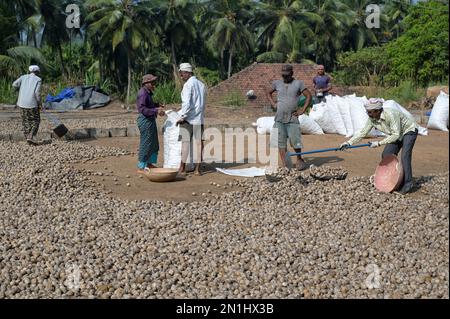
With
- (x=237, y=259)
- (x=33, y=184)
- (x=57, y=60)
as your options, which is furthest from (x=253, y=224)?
(x=57, y=60)

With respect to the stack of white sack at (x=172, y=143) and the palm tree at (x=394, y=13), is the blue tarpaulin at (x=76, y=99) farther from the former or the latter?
the palm tree at (x=394, y=13)

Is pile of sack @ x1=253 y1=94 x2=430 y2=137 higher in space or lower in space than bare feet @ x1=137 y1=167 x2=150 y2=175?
lower

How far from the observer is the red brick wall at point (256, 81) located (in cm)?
1942

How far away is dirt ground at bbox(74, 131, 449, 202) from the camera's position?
5742 mm

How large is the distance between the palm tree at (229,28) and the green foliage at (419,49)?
10607 mm

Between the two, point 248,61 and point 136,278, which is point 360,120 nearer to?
point 136,278

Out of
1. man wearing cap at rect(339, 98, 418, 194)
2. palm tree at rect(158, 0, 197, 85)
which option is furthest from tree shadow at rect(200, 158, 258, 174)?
palm tree at rect(158, 0, 197, 85)

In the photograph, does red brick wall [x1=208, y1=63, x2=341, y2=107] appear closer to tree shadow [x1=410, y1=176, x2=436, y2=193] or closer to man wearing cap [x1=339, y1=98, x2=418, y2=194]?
tree shadow [x1=410, y1=176, x2=436, y2=193]

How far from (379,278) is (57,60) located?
98.8 feet

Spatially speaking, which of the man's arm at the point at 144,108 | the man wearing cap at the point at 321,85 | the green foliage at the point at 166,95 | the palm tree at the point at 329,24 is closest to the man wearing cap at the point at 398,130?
the man's arm at the point at 144,108

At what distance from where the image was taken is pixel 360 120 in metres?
9.56

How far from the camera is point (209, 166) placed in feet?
23.1

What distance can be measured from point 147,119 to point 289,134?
5.26ft

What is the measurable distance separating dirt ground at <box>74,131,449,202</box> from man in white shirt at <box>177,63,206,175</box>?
39 cm
